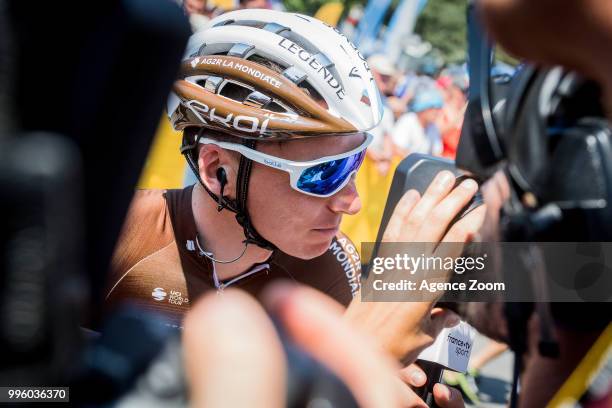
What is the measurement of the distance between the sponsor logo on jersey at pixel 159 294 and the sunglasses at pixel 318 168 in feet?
1.49

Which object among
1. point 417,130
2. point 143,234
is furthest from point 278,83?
point 417,130

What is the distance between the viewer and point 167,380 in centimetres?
67

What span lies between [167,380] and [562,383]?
2.85 feet

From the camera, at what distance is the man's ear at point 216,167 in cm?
208

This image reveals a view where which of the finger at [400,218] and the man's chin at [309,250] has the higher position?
the finger at [400,218]

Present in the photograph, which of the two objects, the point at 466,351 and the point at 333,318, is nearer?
the point at 333,318

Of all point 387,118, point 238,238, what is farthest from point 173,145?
point 387,118

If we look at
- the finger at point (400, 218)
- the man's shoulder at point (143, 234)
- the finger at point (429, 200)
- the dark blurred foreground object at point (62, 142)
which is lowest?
the man's shoulder at point (143, 234)

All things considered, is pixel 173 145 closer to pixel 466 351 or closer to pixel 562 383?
pixel 466 351

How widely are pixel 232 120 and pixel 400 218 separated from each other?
0.51m

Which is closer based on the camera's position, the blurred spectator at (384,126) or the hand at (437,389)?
the hand at (437,389)

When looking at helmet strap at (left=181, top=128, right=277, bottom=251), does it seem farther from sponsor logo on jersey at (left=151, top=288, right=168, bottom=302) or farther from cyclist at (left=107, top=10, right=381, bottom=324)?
sponsor logo on jersey at (left=151, top=288, right=168, bottom=302)

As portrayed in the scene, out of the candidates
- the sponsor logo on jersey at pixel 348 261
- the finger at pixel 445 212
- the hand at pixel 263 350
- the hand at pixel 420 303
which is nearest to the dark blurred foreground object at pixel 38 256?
the hand at pixel 263 350

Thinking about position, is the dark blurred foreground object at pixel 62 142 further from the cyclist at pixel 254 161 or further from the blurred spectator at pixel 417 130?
the blurred spectator at pixel 417 130
